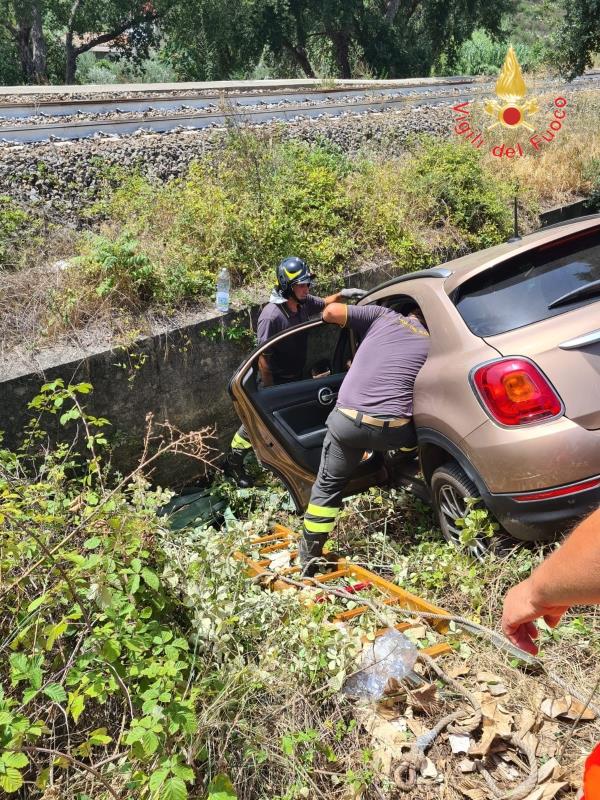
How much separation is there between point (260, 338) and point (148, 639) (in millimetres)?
3349

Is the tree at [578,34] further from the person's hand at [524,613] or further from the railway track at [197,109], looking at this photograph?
the person's hand at [524,613]

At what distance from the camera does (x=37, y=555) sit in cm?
319

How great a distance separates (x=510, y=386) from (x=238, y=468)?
313 cm

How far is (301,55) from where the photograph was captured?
33.2m

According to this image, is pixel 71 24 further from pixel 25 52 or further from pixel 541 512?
pixel 541 512

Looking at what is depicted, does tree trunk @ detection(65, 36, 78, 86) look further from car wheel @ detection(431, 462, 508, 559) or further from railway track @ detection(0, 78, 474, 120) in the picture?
car wheel @ detection(431, 462, 508, 559)

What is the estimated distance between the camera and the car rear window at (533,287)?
13.1ft

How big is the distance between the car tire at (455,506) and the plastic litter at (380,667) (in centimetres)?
102

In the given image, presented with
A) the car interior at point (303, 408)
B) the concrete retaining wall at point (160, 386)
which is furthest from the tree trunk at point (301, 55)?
the car interior at point (303, 408)

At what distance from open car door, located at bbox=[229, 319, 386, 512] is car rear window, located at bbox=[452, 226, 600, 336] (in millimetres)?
1144

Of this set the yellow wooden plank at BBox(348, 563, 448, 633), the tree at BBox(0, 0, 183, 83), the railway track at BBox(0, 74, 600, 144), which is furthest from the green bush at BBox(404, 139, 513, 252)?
the tree at BBox(0, 0, 183, 83)

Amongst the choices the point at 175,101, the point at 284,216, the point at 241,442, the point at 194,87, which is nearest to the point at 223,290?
the point at 284,216

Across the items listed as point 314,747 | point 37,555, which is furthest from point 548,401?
point 37,555

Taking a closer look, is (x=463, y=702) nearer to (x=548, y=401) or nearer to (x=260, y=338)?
(x=548, y=401)
